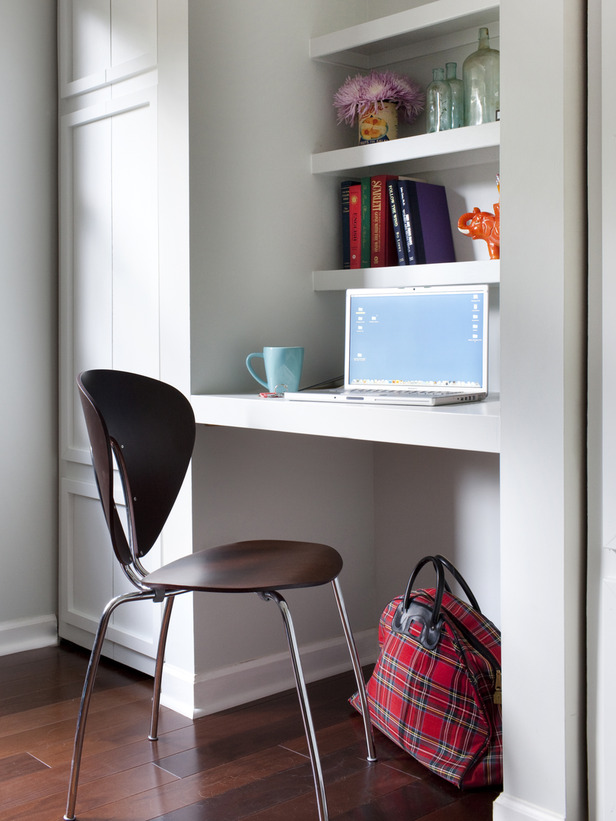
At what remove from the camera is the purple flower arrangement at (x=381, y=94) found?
236 centimetres

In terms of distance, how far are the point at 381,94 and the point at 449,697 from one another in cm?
153

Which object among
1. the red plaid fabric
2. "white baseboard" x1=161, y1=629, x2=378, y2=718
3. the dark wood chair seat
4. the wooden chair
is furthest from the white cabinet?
the red plaid fabric

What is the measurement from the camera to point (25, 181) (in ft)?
8.80

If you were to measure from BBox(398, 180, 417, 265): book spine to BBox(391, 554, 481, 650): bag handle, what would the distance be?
82cm

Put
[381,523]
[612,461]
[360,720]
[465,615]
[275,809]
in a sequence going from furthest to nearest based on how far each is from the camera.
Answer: [381,523]
[360,720]
[465,615]
[275,809]
[612,461]

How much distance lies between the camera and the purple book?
2330 mm

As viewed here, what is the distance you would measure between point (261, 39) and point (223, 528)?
1.28 metres

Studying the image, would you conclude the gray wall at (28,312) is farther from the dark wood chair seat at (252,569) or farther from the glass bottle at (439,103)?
the glass bottle at (439,103)

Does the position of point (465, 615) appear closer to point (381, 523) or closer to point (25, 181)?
point (381, 523)

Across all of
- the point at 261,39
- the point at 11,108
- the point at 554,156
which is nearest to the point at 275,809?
the point at 554,156

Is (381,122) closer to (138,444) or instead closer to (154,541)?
(138,444)

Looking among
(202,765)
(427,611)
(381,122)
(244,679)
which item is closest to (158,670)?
(202,765)

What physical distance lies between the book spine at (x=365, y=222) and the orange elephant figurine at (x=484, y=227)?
30 cm

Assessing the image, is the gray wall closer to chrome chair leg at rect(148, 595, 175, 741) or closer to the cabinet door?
the cabinet door
